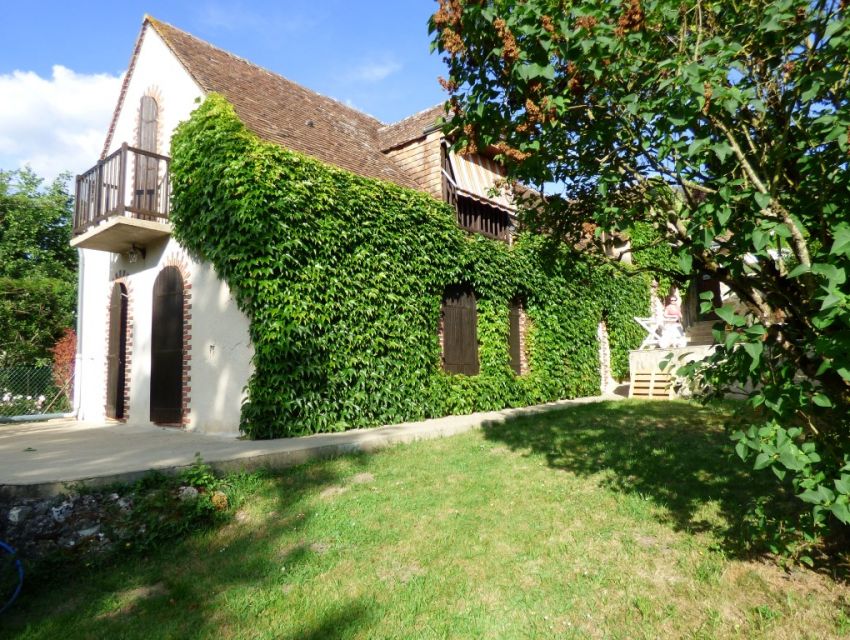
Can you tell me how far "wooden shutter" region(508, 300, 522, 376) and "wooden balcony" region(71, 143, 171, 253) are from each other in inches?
307

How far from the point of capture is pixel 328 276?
28.1 feet

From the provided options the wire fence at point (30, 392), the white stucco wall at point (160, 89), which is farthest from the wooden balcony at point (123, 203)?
the wire fence at point (30, 392)

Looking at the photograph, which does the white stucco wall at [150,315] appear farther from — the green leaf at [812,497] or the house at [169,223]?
the green leaf at [812,497]

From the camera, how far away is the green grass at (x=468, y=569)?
→ 2.98 meters

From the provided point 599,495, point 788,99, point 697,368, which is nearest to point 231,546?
point 599,495

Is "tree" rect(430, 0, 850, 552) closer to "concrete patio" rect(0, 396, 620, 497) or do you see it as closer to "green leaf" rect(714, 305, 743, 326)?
"green leaf" rect(714, 305, 743, 326)

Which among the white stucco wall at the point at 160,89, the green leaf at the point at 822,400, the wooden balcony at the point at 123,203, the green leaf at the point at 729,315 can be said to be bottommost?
the green leaf at the point at 822,400

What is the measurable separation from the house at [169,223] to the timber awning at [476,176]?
0.14 feet

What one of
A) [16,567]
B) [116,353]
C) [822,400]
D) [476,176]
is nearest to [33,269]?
[116,353]

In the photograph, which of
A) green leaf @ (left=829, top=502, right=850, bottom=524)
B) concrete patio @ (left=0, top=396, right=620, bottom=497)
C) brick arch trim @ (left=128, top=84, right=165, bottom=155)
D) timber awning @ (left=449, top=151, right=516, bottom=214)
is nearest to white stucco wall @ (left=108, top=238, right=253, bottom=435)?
concrete patio @ (left=0, top=396, right=620, bottom=497)

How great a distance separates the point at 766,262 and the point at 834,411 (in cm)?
94

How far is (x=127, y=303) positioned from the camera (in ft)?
35.4

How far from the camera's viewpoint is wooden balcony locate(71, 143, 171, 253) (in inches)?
364

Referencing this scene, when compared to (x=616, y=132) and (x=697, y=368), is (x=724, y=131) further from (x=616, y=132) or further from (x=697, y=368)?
(x=697, y=368)
